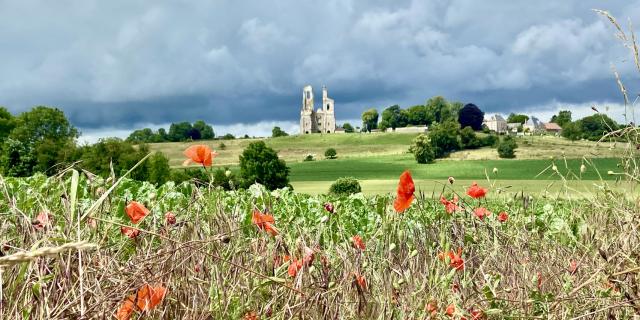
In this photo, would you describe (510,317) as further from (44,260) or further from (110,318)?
(44,260)

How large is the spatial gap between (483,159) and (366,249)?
67.5 meters

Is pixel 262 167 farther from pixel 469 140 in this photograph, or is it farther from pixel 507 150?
pixel 469 140

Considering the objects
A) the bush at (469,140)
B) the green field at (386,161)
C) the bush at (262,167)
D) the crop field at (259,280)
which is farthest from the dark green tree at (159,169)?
the bush at (469,140)

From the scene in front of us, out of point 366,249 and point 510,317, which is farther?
point 366,249

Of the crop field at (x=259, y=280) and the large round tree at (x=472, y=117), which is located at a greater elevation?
the large round tree at (x=472, y=117)

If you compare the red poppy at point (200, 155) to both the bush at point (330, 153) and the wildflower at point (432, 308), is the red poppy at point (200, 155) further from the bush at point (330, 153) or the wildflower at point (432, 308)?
the bush at point (330, 153)

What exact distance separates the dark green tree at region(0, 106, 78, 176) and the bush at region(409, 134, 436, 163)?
36.6m

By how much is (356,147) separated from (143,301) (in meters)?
82.2

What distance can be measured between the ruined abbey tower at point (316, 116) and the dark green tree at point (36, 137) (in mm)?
78209

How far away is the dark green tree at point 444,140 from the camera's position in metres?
75.0

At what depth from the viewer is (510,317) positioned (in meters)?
2.36

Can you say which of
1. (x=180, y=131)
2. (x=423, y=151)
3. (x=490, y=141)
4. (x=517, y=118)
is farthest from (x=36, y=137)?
(x=517, y=118)

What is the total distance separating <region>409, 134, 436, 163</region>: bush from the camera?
69344 mm

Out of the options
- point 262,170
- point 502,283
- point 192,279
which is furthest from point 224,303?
point 262,170
